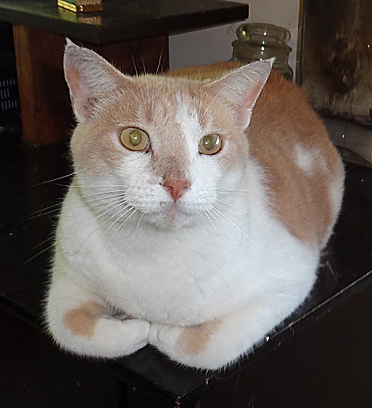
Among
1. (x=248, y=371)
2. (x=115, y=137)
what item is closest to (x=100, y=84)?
(x=115, y=137)

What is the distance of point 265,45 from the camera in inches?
66.7

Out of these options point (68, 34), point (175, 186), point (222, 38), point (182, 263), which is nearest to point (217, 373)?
point (182, 263)

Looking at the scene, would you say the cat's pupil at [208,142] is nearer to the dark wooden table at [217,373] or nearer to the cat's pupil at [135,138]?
the cat's pupil at [135,138]

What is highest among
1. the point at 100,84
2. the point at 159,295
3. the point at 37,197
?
the point at 100,84

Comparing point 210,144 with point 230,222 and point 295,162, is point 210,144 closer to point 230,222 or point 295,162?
point 230,222

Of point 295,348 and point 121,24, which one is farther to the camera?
point 121,24

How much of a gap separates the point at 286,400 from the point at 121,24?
3.29 feet

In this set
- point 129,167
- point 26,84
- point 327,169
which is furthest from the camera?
point 26,84

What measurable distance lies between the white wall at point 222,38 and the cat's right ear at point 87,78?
3.50ft

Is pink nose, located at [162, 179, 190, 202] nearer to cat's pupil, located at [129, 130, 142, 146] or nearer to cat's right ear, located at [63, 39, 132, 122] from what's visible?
cat's pupil, located at [129, 130, 142, 146]

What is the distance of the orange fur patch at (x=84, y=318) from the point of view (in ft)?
2.98

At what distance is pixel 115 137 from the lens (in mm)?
818

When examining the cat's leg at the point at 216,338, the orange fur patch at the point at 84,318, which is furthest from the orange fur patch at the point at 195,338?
the orange fur patch at the point at 84,318

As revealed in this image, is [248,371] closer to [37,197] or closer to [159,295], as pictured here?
[159,295]
